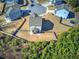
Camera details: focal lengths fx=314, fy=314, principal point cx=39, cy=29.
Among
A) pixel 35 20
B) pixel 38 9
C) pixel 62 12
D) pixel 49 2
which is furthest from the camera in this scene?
pixel 49 2

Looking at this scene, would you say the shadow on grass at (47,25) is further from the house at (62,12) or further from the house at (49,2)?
the house at (49,2)

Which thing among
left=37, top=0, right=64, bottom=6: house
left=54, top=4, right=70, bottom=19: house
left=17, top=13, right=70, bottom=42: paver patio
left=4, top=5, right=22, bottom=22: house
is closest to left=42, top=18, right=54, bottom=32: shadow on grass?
left=17, top=13, right=70, bottom=42: paver patio

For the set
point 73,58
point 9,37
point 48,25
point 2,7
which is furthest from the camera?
point 2,7

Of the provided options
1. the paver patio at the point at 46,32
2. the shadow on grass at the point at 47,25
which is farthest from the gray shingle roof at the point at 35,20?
the paver patio at the point at 46,32

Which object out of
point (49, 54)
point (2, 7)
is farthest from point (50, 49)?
point (2, 7)

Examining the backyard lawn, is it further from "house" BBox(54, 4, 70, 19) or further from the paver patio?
"house" BBox(54, 4, 70, 19)

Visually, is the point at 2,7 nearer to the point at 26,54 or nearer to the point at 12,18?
the point at 12,18

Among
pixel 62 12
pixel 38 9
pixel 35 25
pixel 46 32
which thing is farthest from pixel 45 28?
pixel 38 9

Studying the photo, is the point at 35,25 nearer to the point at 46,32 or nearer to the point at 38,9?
the point at 46,32
